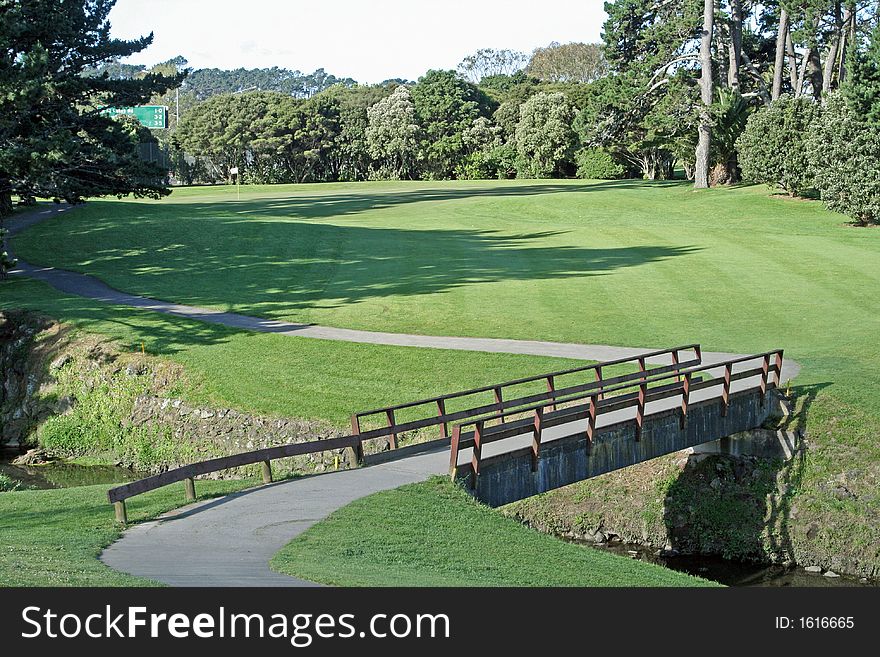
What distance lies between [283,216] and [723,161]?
111 ft

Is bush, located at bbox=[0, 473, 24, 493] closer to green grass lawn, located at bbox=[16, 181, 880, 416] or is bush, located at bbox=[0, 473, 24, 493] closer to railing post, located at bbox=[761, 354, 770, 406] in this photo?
green grass lawn, located at bbox=[16, 181, 880, 416]

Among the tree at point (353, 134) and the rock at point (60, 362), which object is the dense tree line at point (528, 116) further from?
the rock at point (60, 362)

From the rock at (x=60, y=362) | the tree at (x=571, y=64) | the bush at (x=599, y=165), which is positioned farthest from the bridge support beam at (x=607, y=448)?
the tree at (x=571, y=64)

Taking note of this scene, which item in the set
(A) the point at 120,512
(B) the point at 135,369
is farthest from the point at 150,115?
(A) the point at 120,512

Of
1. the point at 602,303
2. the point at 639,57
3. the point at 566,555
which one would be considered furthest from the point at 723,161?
the point at 566,555

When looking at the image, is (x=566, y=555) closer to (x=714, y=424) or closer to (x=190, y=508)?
(x=190, y=508)

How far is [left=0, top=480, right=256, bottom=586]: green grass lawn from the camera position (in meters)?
11.5

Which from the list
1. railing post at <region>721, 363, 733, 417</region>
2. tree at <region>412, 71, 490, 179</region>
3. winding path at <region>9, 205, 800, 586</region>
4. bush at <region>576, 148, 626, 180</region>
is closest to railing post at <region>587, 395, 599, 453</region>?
winding path at <region>9, 205, 800, 586</region>

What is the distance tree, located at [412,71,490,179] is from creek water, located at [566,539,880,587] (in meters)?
96.3

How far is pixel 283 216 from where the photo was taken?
64.2 meters

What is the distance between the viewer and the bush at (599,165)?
10300cm

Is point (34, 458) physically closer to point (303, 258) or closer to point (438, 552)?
point (438, 552)

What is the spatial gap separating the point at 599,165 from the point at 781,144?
4074 cm
